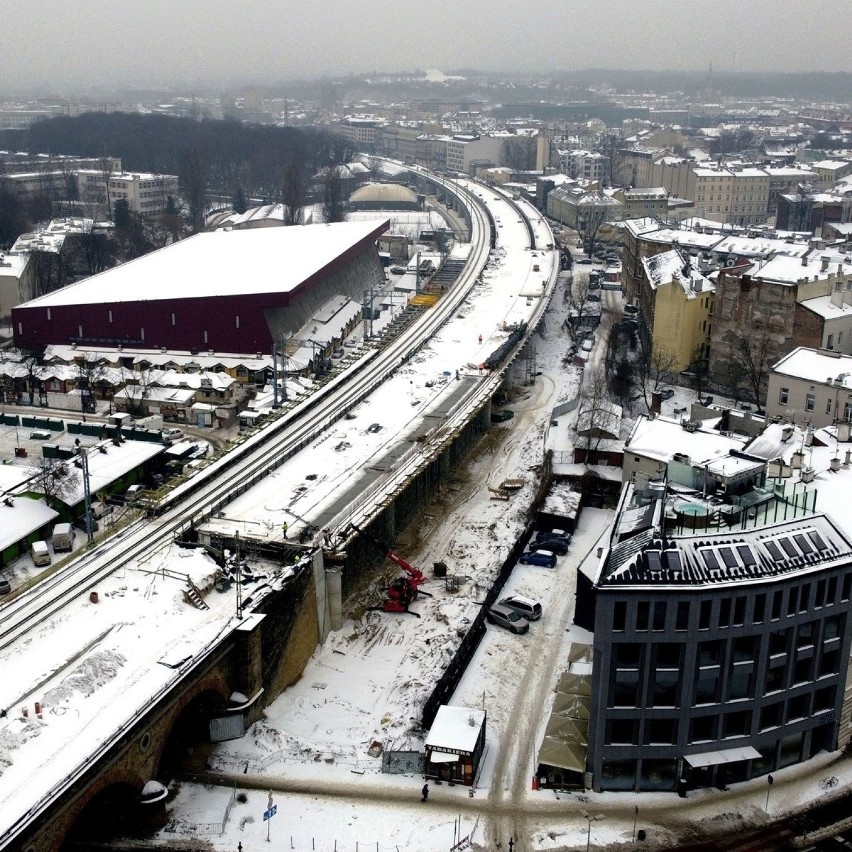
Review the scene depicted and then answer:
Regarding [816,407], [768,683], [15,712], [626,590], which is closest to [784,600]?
[768,683]

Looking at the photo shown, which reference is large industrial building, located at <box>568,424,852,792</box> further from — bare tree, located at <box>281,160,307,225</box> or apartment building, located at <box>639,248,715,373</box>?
bare tree, located at <box>281,160,307,225</box>

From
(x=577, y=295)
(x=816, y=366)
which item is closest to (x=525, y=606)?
(x=816, y=366)

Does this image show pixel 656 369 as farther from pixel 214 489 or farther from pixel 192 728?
pixel 192 728

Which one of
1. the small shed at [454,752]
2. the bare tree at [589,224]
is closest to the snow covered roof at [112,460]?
the small shed at [454,752]

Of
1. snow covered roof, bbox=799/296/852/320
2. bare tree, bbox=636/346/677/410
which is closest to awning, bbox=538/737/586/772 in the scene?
bare tree, bbox=636/346/677/410

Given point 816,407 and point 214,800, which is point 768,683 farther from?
point 816,407
